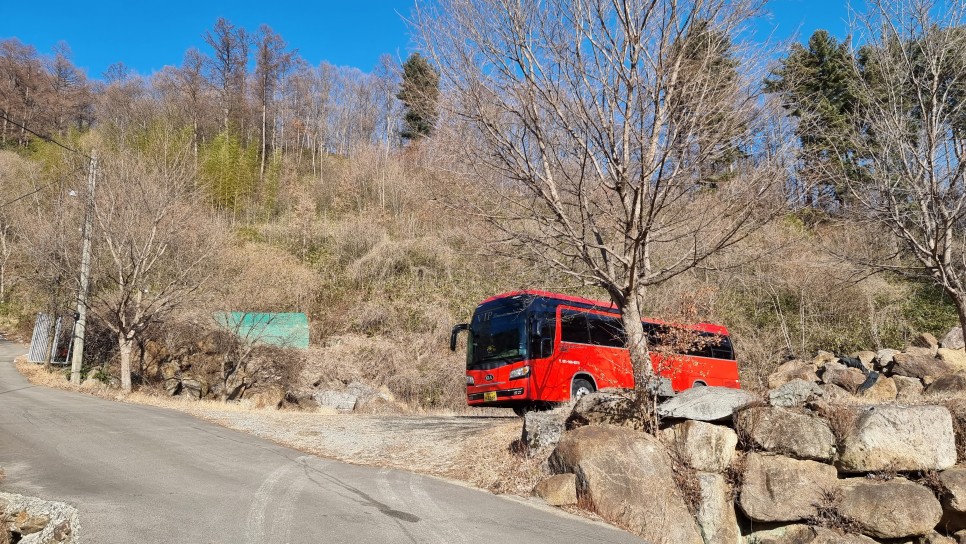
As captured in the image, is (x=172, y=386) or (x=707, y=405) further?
(x=172, y=386)

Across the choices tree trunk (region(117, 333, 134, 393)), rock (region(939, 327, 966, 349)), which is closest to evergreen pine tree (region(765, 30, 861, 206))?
rock (region(939, 327, 966, 349))

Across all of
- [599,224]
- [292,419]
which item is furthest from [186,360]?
[599,224]

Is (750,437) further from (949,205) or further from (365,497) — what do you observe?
(949,205)

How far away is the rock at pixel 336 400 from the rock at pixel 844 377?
14689 mm

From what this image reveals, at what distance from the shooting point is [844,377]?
1587cm

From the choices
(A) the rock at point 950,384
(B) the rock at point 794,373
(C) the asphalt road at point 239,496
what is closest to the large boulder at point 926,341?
(B) the rock at point 794,373

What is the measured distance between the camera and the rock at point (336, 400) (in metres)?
22.6

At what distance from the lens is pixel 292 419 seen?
14.8m

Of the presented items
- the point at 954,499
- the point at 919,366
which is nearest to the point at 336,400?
the point at 919,366

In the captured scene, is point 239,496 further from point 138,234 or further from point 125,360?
point 138,234

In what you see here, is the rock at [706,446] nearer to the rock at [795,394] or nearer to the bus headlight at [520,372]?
the rock at [795,394]

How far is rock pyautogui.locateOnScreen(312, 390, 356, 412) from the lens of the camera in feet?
74.1

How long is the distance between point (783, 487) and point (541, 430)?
11.3ft

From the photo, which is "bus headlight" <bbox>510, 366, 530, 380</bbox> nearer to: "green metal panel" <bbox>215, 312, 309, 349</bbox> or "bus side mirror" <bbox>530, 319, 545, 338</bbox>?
"bus side mirror" <bbox>530, 319, 545, 338</bbox>
